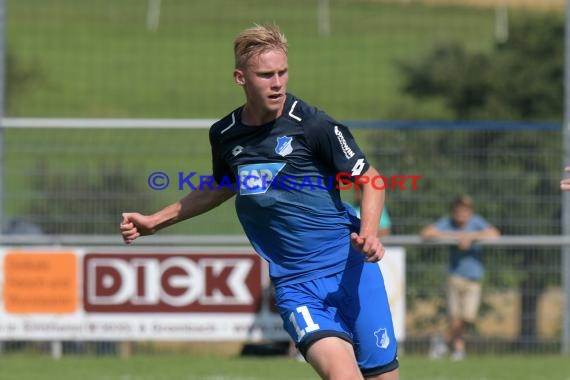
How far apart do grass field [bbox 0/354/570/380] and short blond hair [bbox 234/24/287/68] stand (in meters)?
4.18

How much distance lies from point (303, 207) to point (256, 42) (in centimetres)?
81

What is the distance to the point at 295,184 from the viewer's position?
19.2ft

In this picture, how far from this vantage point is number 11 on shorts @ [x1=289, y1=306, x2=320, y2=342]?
573 centimetres

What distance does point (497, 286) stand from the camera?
35.9 ft

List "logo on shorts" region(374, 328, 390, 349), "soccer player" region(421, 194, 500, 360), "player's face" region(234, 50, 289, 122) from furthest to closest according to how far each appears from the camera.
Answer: "soccer player" region(421, 194, 500, 360) → "logo on shorts" region(374, 328, 390, 349) → "player's face" region(234, 50, 289, 122)

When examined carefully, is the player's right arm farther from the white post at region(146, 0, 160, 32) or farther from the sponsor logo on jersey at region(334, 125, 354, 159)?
the white post at region(146, 0, 160, 32)

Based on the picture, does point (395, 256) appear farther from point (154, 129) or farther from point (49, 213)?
point (49, 213)

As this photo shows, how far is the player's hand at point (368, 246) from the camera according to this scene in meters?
5.47

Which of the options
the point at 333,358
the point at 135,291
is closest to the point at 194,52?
the point at 135,291

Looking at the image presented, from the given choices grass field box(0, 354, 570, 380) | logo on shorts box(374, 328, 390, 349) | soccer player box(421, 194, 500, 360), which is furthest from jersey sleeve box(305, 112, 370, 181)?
soccer player box(421, 194, 500, 360)

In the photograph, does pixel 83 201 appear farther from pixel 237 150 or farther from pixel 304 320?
pixel 304 320

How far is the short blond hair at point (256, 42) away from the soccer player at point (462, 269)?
17.3 ft

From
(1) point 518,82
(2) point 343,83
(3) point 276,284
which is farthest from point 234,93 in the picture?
(3) point 276,284

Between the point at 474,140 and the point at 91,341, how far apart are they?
378 centimetres
